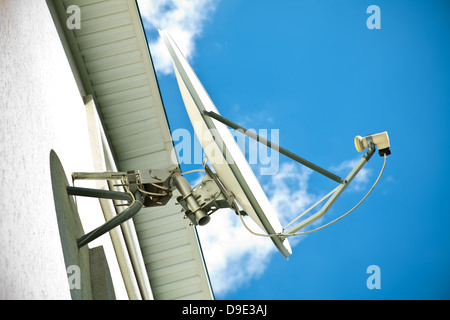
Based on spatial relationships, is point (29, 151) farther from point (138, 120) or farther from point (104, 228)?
point (138, 120)

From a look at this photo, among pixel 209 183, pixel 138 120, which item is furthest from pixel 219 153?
pixel 138 120

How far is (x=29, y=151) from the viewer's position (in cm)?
262

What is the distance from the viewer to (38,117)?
302 cm

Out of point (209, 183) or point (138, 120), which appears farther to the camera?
point (138, 120)

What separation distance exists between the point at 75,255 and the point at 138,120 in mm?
3072

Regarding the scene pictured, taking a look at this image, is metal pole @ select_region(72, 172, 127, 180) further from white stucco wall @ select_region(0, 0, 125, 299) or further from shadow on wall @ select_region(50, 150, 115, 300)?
shadow on wall @ select_region(50, 150, 115, 300)

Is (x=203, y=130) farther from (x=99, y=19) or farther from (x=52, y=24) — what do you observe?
(x=99, y=19)

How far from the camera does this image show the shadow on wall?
3135mm

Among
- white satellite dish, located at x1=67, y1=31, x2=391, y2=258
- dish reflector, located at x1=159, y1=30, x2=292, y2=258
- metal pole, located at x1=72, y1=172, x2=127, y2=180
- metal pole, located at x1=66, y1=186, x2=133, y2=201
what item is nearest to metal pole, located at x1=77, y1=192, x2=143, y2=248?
white satellite dish, located at x1=67, y1=31, x2=391, y2=258

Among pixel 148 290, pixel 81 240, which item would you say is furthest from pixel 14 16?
pixel 148 290

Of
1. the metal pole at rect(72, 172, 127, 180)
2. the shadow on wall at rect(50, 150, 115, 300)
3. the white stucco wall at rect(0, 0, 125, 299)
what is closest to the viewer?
the white stucco wall at rect(0, 0, 125, 299)

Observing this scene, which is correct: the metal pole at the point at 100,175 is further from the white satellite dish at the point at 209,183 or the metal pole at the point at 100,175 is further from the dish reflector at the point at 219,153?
the dish reflector at the point at 219,153

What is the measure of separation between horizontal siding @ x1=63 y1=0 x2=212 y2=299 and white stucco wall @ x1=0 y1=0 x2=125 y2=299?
1434mm
